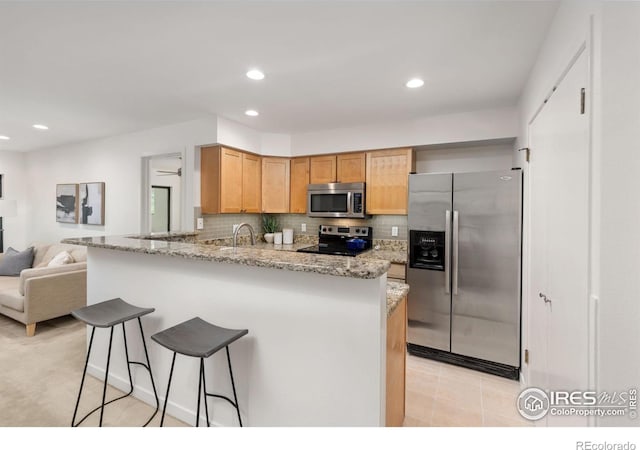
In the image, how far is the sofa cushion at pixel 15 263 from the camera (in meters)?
4.10

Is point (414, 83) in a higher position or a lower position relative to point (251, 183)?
higher

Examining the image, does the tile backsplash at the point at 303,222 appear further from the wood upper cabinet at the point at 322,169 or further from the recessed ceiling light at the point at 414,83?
the recessed ceiling light at the point at 414,83

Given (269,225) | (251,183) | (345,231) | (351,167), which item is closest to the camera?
(351,167)

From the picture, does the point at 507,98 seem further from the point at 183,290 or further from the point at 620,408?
the point at 183,290

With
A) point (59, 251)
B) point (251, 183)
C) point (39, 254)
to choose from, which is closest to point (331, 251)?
point (251, 183)

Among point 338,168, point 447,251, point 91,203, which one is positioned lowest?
point 447,251

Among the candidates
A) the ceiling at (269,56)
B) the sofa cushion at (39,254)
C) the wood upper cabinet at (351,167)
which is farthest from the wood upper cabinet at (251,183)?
the sofa cushion at (39,254)

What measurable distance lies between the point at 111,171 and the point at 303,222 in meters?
3.07

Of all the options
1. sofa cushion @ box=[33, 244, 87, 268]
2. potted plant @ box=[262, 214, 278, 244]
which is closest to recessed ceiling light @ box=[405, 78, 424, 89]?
potted plant @ box=[262, 214, 278, 244]

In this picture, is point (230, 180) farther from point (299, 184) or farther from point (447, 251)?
point (447, 251)

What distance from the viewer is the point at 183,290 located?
1896 millimetres

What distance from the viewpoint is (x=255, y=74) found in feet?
7.70

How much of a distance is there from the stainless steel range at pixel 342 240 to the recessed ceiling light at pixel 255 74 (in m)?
2.07
